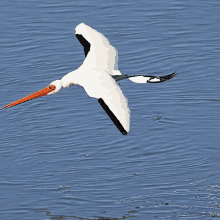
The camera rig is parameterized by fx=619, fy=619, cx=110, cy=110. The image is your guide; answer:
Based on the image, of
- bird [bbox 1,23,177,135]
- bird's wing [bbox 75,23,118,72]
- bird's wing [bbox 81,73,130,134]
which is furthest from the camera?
bird's wing [bbox 75,23,118,72]

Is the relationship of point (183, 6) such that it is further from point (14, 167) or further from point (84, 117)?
point (14, 167)

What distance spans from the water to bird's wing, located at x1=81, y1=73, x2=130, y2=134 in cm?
211

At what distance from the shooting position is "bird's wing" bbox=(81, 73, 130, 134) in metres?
11.9

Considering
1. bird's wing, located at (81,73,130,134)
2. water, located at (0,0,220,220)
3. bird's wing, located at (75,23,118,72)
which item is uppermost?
bird's wing, located at (75,23,118,72)

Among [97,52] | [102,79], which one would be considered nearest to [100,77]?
[102,79]

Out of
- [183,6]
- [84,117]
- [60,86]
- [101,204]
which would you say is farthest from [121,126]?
[183,6]

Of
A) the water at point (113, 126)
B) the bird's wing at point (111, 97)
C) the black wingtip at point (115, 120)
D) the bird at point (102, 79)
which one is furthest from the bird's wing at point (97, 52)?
the black wingtip at point (115, 120)

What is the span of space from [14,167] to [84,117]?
2884mm

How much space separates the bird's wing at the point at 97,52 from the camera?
14.7 m

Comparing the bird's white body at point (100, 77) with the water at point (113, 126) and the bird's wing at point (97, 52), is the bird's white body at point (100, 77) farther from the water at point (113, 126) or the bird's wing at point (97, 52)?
the water at point (113, 126)

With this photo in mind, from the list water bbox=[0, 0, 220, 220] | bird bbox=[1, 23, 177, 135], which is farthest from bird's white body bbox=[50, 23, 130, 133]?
water bbox=[0, 0, 220, 220]

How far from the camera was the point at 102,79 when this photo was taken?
13445mm

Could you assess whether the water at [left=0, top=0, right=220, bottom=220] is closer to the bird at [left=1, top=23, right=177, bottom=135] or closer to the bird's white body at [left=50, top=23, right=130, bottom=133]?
the bird at [left=1, top=23, right=177, bottom=135]

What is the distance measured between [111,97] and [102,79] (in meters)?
1.10
